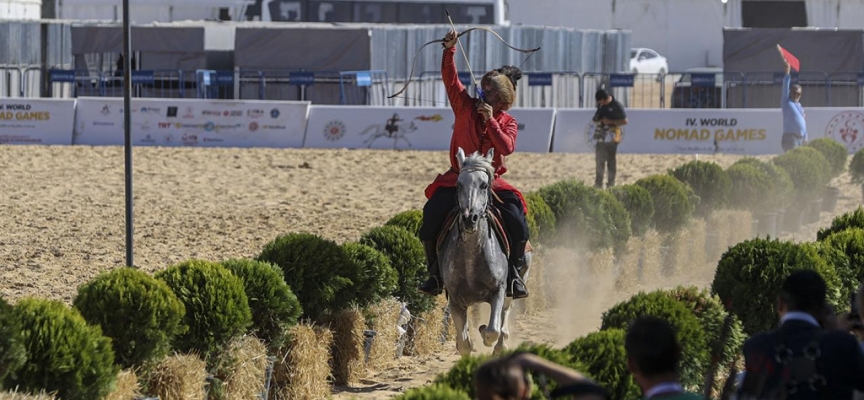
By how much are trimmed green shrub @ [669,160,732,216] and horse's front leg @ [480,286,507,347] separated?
7.72 m

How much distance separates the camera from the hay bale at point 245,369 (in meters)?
8.08

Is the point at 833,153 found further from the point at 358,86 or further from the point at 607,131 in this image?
the point at 358,86

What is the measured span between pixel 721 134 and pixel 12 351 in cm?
2173

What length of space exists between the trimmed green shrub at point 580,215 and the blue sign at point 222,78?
1920 cm

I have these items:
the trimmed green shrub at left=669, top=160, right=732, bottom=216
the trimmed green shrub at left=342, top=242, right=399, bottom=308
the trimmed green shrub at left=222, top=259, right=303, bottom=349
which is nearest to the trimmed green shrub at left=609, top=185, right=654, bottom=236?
the trimmed green shrub at left=669, top=160, right=732, bottom=216

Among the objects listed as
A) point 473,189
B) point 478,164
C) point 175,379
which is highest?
point 478,164

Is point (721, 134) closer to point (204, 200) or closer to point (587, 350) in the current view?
point (204, 200)

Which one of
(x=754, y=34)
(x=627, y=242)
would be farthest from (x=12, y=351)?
(x=754, y=34)

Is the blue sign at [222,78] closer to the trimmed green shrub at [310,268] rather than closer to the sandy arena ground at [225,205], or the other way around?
the sandy arena ground at [225,205]

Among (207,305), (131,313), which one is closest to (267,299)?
(207,305)

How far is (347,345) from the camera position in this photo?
379 inches

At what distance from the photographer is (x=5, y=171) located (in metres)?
21.7

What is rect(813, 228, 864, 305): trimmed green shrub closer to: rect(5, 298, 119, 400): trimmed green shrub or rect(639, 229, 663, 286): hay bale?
rect(639, 229, 663, 286): hay bale

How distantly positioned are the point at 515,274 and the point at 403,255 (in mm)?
1278
